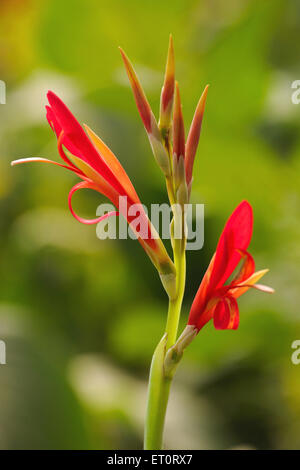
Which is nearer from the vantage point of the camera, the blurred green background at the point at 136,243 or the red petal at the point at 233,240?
the red petal at the point at 233,240

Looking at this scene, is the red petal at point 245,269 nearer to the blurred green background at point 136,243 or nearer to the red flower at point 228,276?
the red flower at point 228,276

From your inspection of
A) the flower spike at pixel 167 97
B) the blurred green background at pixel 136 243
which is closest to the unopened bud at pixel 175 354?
the flower spike at pixel 167 97

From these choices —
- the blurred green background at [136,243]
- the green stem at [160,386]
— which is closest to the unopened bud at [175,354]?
the green stem at [160,386]

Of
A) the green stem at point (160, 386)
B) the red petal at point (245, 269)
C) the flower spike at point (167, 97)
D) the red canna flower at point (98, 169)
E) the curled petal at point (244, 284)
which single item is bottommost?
the green stem at point (160, 386)

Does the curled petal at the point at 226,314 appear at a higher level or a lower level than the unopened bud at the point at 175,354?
higher

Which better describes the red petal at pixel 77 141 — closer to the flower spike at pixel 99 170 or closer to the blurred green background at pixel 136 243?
the flower spike at pixel 99 170

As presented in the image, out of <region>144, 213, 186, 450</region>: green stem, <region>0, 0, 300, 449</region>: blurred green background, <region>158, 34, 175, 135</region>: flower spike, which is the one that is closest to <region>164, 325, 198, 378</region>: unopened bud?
<region>144, 213, 186, 450</region>: green stem

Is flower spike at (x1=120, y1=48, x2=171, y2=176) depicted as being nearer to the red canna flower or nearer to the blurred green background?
the red canna flower
